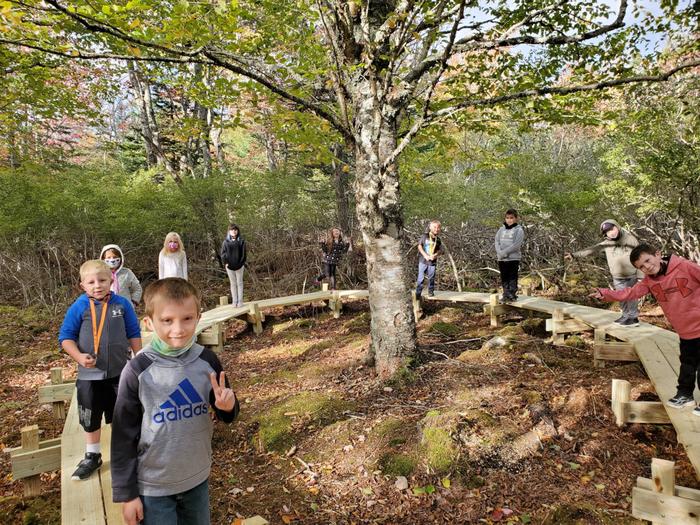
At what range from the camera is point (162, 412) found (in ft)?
6.26

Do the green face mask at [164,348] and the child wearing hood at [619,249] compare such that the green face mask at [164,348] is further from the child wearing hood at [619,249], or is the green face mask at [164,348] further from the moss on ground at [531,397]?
the child wearing hood at [619,249]

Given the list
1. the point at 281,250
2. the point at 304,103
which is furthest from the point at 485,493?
the point at 281,250

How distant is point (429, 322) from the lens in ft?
26.8

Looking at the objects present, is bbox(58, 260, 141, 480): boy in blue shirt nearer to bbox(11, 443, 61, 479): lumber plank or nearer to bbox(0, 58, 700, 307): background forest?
bbox(11, 443, 61, 479): lumber plank

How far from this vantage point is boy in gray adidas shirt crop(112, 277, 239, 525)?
1.86 metres

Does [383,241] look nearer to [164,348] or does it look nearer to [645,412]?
[645,412]

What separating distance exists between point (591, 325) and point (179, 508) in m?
6.67

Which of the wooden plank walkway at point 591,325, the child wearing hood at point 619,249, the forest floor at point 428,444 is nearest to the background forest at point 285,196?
the child wearing hood at point 619,249

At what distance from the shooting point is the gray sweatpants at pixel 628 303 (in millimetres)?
6232

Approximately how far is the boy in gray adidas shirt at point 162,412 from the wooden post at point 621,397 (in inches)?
156

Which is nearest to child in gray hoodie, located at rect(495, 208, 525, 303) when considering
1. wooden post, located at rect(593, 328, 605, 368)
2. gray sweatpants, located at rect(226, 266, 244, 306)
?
wooden post, located at rect(593, 328, 605, 368)

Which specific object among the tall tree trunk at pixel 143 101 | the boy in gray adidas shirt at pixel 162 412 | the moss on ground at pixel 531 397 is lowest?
the moss on ground at pixel 531 397

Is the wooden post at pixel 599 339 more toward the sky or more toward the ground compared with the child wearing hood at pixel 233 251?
more toward the ground

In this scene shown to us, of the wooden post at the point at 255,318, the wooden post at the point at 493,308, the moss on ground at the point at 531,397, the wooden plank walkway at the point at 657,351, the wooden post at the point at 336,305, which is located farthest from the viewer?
the wooden post at the point at 336,305
